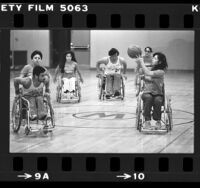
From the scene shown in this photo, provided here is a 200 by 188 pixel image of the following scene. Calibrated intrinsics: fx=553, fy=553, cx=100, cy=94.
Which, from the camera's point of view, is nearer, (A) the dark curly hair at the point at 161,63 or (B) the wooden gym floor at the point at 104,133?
(A) the dark curly hair at the point at 161,63

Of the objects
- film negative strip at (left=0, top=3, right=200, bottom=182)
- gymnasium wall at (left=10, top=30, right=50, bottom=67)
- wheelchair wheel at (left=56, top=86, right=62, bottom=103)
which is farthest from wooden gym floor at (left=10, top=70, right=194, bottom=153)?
gymnasium wall at (left=10, top=30, right=50, bottom=67)

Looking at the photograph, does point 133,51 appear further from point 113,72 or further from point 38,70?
point 113,72

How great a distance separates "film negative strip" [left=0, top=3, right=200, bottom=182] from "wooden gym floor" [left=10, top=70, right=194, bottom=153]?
1 centimetres

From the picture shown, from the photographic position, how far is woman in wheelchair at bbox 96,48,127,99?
29.4 ft

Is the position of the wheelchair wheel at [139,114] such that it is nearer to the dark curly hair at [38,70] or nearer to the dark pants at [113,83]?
the dark curly hair at [38,70]

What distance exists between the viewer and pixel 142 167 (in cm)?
363

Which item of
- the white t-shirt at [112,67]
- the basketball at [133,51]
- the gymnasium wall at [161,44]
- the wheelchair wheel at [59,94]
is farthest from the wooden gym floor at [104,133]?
the gymnasium wall at [161,44]

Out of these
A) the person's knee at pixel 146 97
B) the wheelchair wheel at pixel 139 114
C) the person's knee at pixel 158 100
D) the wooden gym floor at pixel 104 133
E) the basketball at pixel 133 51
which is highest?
the basketball at pixel 133 51

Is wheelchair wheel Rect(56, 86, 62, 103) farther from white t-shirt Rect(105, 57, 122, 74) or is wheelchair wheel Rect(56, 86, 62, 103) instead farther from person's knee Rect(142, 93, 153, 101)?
person's knee Rect(142, 93, 153, 101)

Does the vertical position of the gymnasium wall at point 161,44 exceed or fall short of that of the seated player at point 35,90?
it exceeds it

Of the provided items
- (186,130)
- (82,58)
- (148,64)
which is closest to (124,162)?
(148,64)

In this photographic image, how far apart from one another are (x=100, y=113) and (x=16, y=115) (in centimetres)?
256

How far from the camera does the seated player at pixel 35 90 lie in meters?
5.16

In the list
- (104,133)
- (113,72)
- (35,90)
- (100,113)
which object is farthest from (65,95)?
(35,90)
